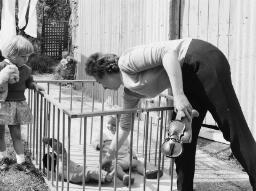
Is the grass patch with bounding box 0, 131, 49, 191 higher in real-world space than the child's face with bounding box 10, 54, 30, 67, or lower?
lower

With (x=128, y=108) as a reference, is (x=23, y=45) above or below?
above

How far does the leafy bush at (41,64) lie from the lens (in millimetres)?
A: 15422

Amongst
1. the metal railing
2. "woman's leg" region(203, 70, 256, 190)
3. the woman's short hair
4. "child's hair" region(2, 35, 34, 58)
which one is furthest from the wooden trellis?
"woman's leg" region(203, 70, 256, 190)

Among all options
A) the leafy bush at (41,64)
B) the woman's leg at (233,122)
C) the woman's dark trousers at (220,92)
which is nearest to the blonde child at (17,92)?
the woman's dark trousers at (220,92)

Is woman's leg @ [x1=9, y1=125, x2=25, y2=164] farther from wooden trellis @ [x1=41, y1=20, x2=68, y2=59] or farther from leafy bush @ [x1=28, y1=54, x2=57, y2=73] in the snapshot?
wooden trellis @ [x1=41, y1=20, x2=68, y2=59]

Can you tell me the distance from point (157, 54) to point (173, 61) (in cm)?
17

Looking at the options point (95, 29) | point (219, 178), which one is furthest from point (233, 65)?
point (95, 29)

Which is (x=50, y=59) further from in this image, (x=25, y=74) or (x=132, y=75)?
(x=132, y=75)

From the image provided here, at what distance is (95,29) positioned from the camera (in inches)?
375

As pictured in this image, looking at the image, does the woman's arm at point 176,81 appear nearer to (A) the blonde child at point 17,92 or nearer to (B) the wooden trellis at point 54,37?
(A) the blonde child at point 17,92

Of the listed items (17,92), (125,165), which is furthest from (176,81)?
(17,92)

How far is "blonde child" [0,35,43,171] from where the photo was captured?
4285 mm

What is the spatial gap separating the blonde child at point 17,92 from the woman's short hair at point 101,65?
1.27 m

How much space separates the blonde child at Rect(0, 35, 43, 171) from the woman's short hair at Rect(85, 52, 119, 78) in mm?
1274
